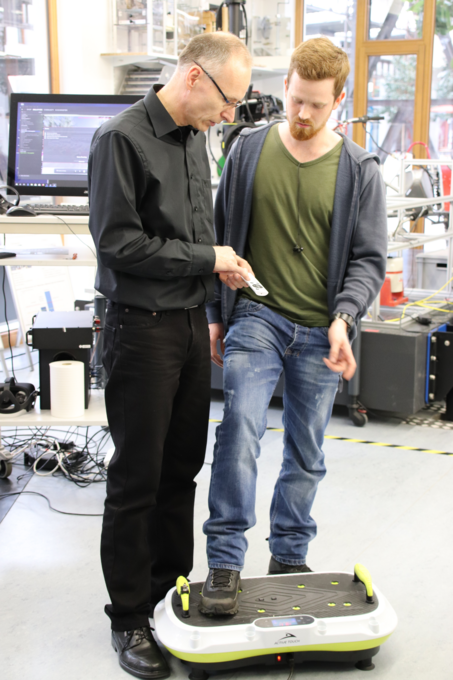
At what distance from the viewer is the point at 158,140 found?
62.9 inches

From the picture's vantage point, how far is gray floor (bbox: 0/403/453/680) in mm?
1798

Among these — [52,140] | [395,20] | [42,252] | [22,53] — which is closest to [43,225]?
[42,252]

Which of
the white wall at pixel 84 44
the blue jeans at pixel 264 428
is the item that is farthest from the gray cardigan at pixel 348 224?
the white wall at pixel 84 44

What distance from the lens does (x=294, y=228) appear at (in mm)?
1852

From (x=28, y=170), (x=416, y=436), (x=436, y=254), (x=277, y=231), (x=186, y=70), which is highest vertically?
(x=186, y=70)

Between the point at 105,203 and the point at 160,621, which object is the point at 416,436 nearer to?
the point at 160,621

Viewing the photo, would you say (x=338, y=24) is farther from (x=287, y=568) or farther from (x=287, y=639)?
(x=287, y=639)

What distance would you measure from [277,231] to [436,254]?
12.9ft

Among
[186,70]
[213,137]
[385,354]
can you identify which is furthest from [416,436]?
[213,137]

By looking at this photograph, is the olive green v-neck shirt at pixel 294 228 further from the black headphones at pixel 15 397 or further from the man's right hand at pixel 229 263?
the black headphones at pixel 15 397

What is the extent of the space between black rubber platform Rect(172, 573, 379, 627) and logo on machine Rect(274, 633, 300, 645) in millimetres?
63

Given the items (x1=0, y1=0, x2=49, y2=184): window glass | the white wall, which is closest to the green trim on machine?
(x1=0, y1=0, x2=49, y2=184): window glass

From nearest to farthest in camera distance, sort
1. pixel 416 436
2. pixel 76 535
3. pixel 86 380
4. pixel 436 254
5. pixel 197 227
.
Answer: pixel 197 227
pixel 76 535
pixel 86 380
pixel 416 436
pixel 436 254

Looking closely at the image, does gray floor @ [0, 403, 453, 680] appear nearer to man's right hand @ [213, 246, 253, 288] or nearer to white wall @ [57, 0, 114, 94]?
man's right hand @ [213, 246, 253, 288]
